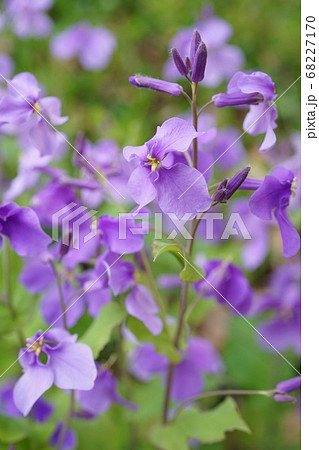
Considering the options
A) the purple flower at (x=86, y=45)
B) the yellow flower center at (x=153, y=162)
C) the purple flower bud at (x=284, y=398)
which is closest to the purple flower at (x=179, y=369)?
the purple flower bud at (x=284, y=398)

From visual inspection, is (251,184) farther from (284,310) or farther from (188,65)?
(284,310)

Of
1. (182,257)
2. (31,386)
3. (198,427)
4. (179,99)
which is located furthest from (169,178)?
(179,99)

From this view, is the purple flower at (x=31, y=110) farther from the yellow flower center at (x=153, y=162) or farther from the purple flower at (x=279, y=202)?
the purple flower at (x=279, y=202)

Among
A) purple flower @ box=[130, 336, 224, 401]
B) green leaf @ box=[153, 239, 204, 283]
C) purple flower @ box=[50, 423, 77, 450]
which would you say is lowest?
purple flower @ box=[50, 423, 77, 450]

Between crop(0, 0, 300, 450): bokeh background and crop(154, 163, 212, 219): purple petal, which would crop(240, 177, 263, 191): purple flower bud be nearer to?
crop(154, 163, 212, 219): purple petal

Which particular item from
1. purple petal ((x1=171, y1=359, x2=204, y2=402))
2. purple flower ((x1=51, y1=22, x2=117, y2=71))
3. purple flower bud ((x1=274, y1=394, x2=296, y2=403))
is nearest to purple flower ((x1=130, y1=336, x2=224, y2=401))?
purple petal ((x1=171, y1=359, x2=204, y2=402))

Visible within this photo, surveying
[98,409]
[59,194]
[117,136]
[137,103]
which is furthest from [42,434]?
[137,103]
